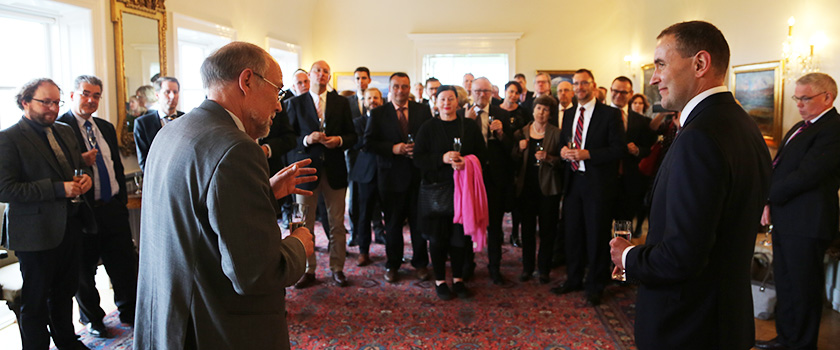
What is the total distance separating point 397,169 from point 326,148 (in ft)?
2.12

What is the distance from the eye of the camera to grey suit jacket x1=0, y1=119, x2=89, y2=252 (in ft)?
9.86

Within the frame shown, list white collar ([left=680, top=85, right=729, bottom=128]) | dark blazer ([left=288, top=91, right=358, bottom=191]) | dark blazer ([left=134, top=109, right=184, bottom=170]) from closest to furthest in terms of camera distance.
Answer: white collar ([left=680, top=85, right=729, bottom=128]) → dark blazer ([left=134, top=109, right=184, bottom=170]) → dark blazer ([left=288, top=91, right=358, bottom=191])

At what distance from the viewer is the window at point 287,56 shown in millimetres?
9648

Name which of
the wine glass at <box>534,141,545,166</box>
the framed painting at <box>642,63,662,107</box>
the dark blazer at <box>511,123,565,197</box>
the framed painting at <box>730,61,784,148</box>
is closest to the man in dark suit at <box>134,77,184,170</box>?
the wine glass at <box>534,141,545,166</box>

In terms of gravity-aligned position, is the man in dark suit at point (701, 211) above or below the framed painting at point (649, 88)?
below

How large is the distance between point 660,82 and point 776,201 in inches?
81.9

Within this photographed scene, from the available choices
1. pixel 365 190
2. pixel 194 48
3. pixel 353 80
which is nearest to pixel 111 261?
pixel 365 190

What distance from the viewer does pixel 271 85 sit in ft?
5.53

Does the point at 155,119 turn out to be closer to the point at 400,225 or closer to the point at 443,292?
the point at 400,225

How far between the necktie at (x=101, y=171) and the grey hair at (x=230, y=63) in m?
2.50

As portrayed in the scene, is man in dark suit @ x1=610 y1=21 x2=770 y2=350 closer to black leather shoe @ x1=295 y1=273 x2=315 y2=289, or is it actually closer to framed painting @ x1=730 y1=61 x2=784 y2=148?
black leather shoe @ x1=295 y1=273 x2=315 y2=289

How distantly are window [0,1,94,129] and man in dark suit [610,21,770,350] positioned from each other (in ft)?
15.9

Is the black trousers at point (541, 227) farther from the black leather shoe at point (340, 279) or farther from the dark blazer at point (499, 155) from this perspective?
the black leather shoe at point (340, 279)

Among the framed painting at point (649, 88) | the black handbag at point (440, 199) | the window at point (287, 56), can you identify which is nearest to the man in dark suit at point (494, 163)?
the black handbag at point (440, 199)
